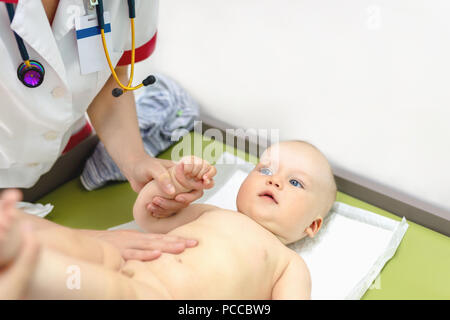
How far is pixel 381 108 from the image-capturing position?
1.49 meters

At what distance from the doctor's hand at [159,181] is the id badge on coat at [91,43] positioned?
308 mm

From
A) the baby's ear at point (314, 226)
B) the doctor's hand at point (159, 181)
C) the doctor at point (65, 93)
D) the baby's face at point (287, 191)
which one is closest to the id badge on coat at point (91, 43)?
the doctor at point (65, 93)

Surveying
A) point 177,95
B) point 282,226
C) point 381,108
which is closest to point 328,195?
point 282,226

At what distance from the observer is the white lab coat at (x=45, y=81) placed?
1.03 m

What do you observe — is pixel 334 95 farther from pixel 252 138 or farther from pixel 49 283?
pixel 49 283

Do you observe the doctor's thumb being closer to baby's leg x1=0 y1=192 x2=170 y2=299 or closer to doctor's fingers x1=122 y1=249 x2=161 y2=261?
doctor's fingers x1=122 y1=249 x2=161 y2=261

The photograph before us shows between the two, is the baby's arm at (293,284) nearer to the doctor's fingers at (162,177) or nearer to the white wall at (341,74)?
the doctor's fingers at (162,177)

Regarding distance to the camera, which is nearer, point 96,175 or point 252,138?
point 96,175

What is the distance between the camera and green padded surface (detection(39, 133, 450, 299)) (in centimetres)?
130

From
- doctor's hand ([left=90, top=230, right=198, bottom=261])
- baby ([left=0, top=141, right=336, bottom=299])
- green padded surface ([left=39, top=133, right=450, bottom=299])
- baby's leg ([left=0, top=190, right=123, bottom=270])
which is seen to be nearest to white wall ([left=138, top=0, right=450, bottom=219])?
green padded surface ([left=39, top=133, right=450, bottom=299])

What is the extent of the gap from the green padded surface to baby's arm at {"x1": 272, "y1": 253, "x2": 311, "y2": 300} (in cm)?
24

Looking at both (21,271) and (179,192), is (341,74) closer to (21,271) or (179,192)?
(179,192)

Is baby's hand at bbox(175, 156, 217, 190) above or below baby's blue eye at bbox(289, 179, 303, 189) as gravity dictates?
above

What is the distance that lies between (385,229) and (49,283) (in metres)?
1.09
